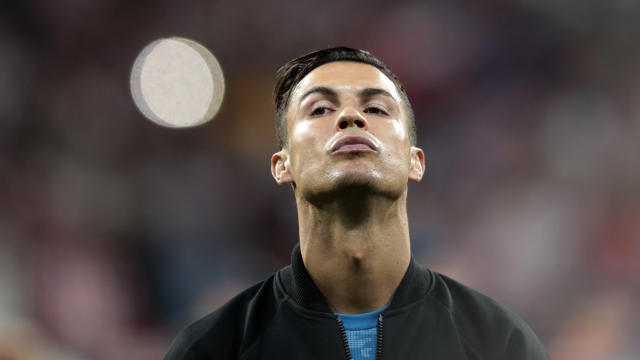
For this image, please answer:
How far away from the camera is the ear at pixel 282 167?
6.11 feet

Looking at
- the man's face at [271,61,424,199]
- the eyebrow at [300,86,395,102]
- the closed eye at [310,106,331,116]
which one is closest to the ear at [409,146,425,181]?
the man's face at [271,61,424,199]

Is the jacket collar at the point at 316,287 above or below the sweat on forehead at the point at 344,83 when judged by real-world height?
below

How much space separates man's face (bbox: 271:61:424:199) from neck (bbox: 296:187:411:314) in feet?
0.22

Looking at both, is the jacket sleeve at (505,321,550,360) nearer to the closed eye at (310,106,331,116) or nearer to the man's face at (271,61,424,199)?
the man's face at (271,61,424,199)

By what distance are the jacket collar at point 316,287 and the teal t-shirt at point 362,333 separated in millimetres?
59

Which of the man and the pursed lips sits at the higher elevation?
the pursed lips

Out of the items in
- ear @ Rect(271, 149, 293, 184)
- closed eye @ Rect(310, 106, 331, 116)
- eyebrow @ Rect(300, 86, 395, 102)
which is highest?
eyebrow @ Rect(300, 86, 395, 102)

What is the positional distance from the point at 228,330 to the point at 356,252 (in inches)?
16.4

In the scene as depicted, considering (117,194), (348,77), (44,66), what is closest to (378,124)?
(348,77)

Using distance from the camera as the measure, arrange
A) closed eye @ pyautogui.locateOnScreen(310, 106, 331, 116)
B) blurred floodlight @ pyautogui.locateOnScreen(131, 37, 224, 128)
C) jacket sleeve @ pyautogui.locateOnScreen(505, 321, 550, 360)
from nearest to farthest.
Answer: jacket sleeve @ pyautogui.locateOnScreen(505, 321, 550, 360) → closed eye @ pyautogui.locateOnScreen(310, 106, 331, 116) → blurred floodlight @ pyautogui.locateOnScreen(131, 37, 224, 128)

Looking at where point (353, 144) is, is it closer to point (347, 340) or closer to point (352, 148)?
point (352, 148)

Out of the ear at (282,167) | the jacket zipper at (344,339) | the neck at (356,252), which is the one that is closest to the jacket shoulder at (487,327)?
the neck at (356,252)

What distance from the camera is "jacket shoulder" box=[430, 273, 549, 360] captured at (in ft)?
5.43

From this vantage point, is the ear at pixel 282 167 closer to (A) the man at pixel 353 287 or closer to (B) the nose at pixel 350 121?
(A) the man at pixel 353 287
